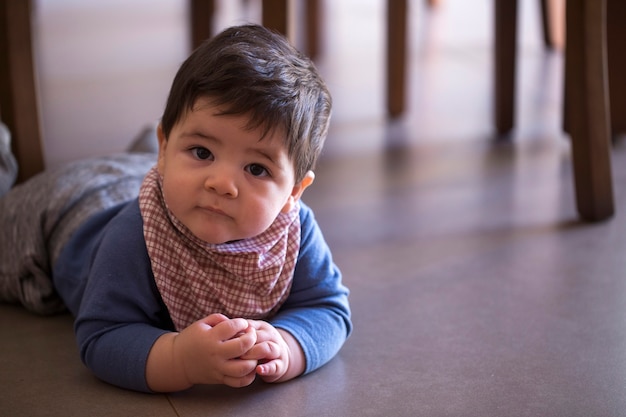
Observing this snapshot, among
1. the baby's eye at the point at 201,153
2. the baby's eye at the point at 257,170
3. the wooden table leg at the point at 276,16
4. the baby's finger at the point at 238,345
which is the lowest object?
the baby's finger at the point at 238,345

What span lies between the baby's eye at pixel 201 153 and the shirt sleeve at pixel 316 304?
16 centimetres

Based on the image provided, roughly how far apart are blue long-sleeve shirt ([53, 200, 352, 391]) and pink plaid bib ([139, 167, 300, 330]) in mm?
17

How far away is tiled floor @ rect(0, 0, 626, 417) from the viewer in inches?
39.4

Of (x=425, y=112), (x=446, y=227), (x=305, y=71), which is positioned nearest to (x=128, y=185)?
(x=305, y=71)

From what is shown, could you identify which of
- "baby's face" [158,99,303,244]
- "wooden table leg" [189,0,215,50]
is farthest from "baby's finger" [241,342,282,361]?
"wooden table leg" [189,0,215,50]

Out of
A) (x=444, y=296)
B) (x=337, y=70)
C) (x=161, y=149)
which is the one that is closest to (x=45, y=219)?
(x=161, y=149)

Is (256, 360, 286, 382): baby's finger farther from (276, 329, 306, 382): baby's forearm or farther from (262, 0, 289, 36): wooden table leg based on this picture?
(262, 0, 289, 36): wooden table leg

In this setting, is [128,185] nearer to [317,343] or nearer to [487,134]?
[317,343]

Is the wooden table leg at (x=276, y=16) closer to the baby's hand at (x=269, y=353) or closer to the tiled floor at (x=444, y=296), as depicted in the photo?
the tiled floor at (x=444, y=296)

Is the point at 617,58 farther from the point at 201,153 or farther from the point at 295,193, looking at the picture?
the point at 201,153

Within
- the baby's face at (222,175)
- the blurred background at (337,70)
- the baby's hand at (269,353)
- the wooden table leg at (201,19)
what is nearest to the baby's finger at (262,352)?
the baby's hand at (269,353)

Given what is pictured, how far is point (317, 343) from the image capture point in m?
1.05

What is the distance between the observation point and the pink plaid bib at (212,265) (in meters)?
1.03

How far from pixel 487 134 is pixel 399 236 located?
617 millimetres
